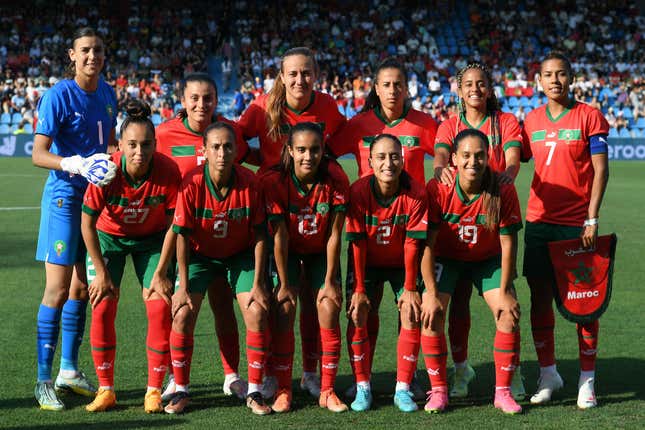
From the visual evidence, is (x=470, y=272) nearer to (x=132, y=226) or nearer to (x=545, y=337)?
(x=545, y=337)

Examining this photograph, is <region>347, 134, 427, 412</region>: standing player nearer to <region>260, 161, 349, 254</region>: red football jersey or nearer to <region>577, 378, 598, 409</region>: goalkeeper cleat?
<region>260, 161, 349, 254</region>: red football jersey

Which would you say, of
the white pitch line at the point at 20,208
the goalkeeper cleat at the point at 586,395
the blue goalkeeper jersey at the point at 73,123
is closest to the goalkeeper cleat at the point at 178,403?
the blue goalkeeper jersey at the point at 73,123

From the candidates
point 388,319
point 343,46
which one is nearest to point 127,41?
point 343,46

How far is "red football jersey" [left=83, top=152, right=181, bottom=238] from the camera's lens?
4.97 metres

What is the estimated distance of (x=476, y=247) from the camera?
512cm

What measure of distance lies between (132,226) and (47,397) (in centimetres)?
109

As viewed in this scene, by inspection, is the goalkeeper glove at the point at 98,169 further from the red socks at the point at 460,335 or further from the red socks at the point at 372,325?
the red socks at the point at 460,335

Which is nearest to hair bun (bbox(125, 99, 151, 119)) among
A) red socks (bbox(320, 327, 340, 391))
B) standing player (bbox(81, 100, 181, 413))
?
standing player (bbox(81, 100, 181, 413))

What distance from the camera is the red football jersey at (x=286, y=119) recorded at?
5523 millimetres

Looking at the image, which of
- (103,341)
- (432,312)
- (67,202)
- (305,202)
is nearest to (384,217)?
(305,202)

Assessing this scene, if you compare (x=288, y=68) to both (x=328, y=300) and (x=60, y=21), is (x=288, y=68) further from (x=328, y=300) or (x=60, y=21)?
(x=60, y=21)

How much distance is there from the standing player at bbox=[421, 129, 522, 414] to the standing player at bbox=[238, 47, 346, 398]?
775 millimetres

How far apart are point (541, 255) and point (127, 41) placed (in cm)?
3045

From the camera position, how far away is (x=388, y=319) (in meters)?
7.41
